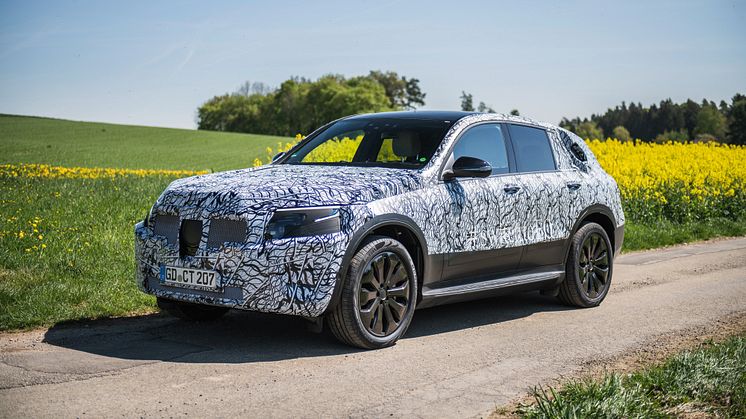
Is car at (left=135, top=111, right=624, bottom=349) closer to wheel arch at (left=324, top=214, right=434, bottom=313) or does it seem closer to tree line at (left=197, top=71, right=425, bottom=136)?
wheel arch at (left=324, top=214, right=434, bottom=313)

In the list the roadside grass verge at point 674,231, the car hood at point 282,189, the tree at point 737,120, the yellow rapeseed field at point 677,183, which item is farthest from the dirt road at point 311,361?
the tree at point 737,120

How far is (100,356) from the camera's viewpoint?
6234 mm

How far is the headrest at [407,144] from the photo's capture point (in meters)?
7.52

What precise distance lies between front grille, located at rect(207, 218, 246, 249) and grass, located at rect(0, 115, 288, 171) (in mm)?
35126

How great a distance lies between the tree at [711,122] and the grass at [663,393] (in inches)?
2291

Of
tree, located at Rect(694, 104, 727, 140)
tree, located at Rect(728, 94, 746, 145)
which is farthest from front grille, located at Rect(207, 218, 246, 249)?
tree, located at Rect(694, 104, 727, 140)

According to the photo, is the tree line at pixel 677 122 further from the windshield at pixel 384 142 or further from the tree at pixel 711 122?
the windshield at pixel 384 142

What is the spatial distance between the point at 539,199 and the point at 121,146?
56806mm

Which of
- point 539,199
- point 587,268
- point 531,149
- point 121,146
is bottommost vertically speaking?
point 587,268

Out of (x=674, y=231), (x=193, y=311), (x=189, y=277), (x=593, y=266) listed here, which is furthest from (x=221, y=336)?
(x=674, y=231)

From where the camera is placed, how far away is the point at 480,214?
296 inches

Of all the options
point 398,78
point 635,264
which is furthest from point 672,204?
point 398,78

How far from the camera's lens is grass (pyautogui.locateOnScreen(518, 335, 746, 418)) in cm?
474

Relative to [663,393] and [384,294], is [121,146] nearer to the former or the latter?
[384,294]
